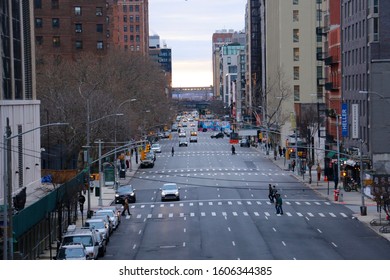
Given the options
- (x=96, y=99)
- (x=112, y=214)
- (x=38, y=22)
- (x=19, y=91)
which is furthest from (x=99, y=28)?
(x=112, y=214)

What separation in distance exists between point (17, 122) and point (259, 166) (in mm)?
42516

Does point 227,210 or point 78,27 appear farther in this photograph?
point 78,27

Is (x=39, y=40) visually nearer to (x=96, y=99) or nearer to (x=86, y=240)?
(x=96, y=99)

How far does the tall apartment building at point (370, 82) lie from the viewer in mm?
67938

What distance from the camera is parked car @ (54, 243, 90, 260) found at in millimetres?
32000

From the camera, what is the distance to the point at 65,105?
259ft

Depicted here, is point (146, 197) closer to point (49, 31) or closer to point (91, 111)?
point (91, 111)

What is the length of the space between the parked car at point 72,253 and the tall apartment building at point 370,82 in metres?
36.5

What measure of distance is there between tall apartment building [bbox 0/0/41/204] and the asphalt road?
25.6 feet

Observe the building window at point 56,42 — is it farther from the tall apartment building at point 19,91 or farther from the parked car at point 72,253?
the parked car at point 72,253

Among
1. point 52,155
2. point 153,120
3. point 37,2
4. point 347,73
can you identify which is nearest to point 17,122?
point 52,155

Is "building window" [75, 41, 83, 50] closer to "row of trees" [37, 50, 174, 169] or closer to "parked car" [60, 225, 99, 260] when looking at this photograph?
"row of trees" [37, 50, 174, 169]

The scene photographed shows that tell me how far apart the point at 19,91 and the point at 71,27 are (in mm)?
71526

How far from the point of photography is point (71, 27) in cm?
13212
